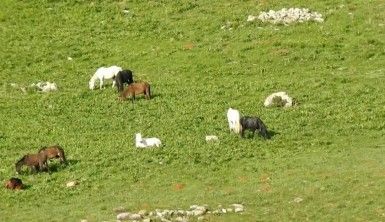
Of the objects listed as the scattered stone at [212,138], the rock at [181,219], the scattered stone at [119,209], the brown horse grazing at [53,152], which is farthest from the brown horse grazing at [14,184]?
the scattered stone at [212,138]

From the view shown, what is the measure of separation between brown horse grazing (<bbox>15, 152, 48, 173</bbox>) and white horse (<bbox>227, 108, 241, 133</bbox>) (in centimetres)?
676

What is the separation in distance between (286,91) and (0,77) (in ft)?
43.5

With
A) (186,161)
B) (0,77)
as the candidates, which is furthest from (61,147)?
(0,77)

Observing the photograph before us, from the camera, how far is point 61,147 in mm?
30328

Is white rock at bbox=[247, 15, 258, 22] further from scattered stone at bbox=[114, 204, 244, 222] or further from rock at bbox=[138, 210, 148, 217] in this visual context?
rock at bbox=[138, 210, 148, 217]

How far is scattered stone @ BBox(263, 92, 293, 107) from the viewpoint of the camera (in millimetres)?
35062

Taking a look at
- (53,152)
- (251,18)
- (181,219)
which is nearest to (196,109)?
(53,152)

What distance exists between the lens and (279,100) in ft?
115

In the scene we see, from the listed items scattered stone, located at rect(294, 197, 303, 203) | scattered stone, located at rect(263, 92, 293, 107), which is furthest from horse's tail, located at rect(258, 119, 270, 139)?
scattered stone, located at rect(294, 197, 303, 203)

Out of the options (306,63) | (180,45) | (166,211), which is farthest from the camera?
(180,45)

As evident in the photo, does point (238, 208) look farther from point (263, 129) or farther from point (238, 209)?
point (263, 129)

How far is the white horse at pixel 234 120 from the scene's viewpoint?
3140cm

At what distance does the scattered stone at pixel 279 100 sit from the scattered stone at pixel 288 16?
1186 cm

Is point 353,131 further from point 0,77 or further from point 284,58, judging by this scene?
point 0,77
